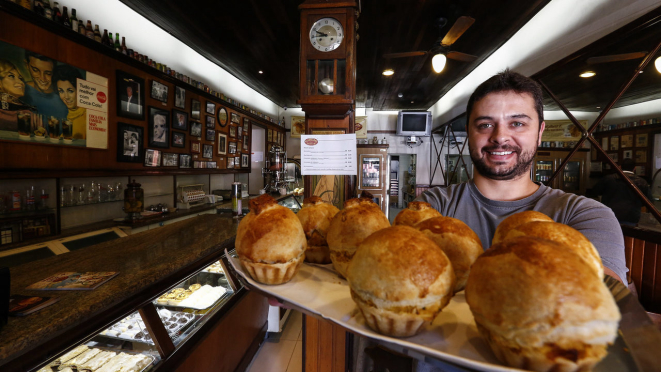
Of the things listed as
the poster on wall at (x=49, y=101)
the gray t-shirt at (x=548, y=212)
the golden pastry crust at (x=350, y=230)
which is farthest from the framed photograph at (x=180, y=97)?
the golden pastry crust at (x=350, y=230)

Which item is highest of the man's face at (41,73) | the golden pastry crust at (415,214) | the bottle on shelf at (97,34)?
the bottle on shelf at (97,34)

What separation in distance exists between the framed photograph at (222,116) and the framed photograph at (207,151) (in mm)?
761

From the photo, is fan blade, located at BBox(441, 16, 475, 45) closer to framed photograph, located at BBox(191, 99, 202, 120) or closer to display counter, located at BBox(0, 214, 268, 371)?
display counter, located at BBox(0, 214, 268, 371)

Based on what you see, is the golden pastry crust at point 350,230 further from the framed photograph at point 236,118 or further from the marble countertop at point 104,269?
the framed photograph at point 236,118

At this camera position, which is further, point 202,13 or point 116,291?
point 202,13

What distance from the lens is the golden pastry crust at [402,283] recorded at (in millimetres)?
576

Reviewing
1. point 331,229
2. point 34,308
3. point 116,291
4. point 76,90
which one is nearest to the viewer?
point 331,229

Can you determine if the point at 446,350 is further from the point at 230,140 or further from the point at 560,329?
the point at 230,140

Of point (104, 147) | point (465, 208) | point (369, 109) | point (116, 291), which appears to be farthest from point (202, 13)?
point (369, 109)

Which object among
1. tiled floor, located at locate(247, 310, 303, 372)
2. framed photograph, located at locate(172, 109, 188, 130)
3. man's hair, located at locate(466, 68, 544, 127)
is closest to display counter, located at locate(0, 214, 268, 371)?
tiled floor, located at locate(247, 310, 303, 372)

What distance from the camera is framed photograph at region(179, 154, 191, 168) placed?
5.48 m

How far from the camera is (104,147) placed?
3906mm

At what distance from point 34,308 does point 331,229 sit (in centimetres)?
130

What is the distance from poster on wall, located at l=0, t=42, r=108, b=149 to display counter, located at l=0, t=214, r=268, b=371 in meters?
2.05
